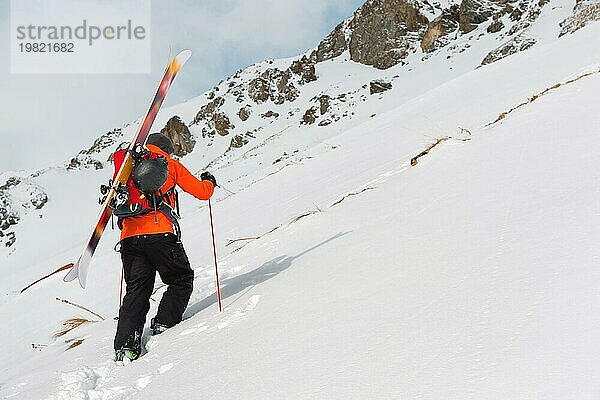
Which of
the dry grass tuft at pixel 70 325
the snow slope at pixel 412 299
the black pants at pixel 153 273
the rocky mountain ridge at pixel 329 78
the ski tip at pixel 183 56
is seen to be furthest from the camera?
the rocky mountain ridge at pixel 329 78

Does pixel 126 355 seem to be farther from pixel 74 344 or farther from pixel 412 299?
pixel 412 299

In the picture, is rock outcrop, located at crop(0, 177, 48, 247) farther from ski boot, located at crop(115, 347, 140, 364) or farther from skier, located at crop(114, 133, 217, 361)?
ski boot, located at crop(115, 347, 140, 364)

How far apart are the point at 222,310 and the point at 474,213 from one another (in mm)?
1429

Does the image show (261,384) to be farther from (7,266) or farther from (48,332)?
(7,266)

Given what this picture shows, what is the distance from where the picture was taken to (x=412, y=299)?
1.95m

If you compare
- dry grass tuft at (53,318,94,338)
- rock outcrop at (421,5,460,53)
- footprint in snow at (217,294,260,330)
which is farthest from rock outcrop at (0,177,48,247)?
footprint in snow at (217,294,260,330)

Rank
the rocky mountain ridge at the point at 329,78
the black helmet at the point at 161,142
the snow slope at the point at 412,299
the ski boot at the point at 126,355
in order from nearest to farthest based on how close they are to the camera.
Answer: the snow slope at the point at 412,299, the ski boot at the point at 126,355, the black helmet at the point at 161,142, the rocky mountain ridge at the point at 329,78

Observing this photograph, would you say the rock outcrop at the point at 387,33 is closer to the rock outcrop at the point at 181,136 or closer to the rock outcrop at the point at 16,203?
the rock outcrop at the point at 181,136

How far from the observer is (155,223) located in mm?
3148

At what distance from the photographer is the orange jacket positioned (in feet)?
10.3

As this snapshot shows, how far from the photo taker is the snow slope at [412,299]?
146cm

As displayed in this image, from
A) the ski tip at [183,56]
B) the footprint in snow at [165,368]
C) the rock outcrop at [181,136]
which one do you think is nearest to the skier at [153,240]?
the footprint in snow at [165,368]

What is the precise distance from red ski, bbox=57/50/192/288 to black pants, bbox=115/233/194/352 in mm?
324

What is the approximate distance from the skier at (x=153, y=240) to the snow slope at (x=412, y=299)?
17cm
